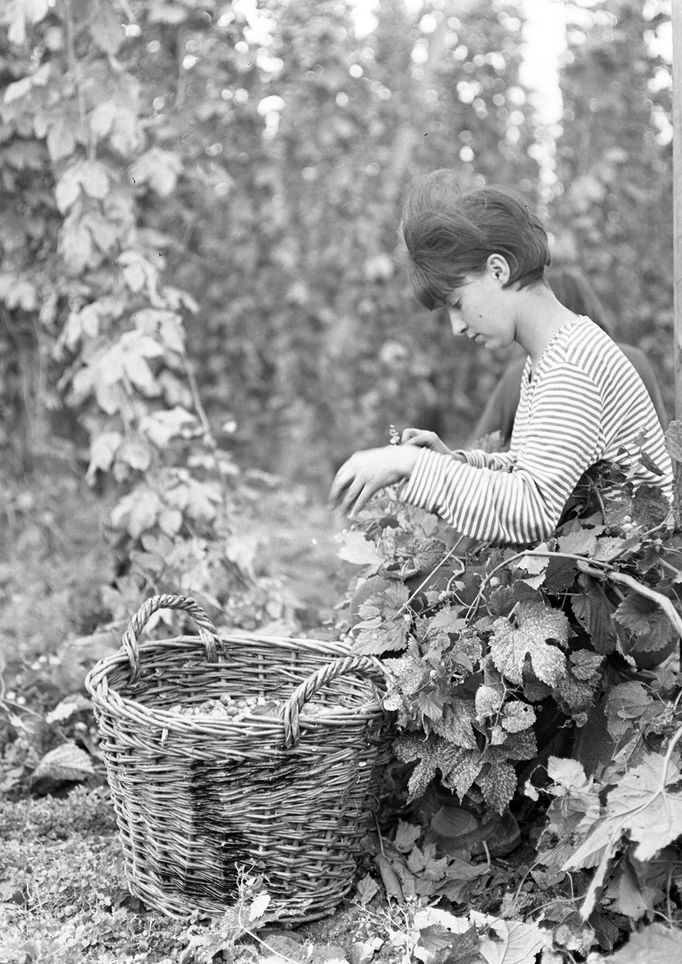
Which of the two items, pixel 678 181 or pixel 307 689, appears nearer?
pixel 307 689

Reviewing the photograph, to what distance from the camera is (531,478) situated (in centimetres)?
177

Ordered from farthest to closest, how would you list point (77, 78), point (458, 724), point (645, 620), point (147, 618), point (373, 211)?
1. point (373, 211)
2. point (77, 78)
3. point (147, 618)
4. point (458, 724)
5. point (645, 620)

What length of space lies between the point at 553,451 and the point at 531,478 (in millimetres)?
59

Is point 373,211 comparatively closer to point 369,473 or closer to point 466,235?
point 466,235

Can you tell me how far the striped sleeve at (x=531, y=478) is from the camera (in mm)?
1756

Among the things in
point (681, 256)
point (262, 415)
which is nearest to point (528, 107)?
point (262, 415)

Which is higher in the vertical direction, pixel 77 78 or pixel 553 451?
pixel 77 78

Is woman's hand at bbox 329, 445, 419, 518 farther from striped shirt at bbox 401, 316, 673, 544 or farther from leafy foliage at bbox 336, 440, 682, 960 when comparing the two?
leafy foliage at bbox 336, 440, 682, 960

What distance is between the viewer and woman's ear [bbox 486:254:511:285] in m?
1.92

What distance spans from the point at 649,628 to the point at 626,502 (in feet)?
0.75

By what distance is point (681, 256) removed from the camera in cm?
212

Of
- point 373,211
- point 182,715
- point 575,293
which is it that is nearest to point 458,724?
point 182,715

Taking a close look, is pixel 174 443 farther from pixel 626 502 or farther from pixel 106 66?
pixel 626 502

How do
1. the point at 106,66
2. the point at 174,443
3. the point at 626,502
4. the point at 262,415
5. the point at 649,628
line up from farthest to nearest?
the point at 262,415 < the point at 174,443 < the point at 106,66 < the point at 626,502 < the point at 649,628
